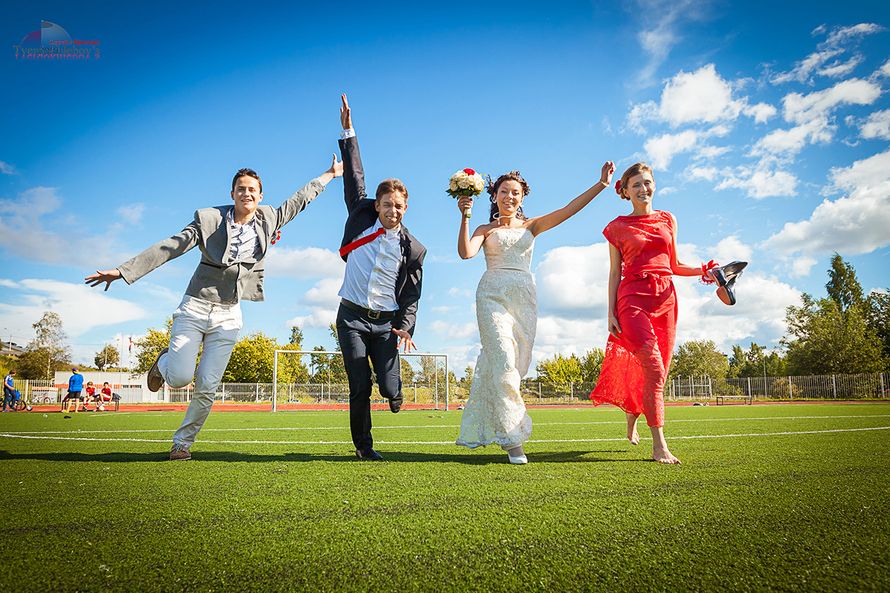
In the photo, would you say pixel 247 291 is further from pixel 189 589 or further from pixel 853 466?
pixel 853 466

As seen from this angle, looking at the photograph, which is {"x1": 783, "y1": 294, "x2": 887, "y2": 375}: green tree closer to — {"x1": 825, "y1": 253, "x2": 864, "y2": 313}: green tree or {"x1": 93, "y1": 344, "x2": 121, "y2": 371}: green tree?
{"x1": 825, "y1": 253, "x2": 864, "y2": 313}: green tree

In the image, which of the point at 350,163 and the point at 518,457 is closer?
the point at 518,457

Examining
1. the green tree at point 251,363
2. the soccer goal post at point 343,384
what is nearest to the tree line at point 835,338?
the soccer goal post at point 343,384

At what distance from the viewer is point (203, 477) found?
331 cm

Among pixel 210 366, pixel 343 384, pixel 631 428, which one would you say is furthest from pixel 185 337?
pixel 343 384

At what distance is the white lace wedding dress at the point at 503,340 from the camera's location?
4258mm

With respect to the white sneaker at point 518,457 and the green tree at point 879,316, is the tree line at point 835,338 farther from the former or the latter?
the white sneaker at point 518,457

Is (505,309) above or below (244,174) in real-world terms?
below

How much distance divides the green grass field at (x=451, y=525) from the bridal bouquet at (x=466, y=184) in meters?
2.32

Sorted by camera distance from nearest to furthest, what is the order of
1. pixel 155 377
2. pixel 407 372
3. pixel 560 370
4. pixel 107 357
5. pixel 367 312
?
pixel 367 312 < pixel 155 377 < pixel 407 372 < pixel 560 370 < pixel 107 357

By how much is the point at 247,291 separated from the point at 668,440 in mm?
4443

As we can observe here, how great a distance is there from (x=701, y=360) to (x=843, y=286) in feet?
61.1

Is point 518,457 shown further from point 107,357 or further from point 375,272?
point 107,357

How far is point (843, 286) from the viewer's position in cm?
6088
